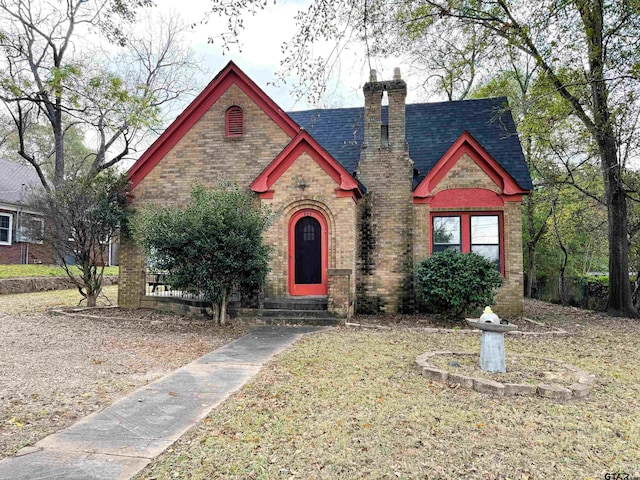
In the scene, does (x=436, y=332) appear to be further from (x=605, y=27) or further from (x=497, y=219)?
(x=605, y=27)

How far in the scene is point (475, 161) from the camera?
1277cm

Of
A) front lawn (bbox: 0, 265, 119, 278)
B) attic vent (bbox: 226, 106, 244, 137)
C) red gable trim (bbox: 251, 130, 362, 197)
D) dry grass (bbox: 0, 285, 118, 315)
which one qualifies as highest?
attic vent (bbox: 226, 106, 244, 137)

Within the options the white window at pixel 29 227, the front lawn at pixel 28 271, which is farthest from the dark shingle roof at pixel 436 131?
the front lawn at pixel 28 271

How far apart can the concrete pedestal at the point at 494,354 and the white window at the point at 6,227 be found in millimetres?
26664

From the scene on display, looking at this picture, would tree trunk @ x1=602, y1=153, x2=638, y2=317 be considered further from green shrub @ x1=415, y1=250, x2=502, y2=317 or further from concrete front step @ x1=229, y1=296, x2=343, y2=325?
concrete front step @ x1=229, y1=296, x2=343, y2=325

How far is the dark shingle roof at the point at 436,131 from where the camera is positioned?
1377 cm

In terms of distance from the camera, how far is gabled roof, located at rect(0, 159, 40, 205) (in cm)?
2400

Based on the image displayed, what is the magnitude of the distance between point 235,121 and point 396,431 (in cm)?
1114

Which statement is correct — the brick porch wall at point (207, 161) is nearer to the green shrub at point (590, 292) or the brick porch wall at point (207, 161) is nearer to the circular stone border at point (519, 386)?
the circular stone border at point (519, 386)

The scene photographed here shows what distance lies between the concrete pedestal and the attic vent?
9.72m

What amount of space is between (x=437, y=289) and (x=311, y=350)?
438 cm

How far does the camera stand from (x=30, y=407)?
479 centimetres

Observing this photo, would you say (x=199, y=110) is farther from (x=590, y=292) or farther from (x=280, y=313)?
(x=590, y=292)

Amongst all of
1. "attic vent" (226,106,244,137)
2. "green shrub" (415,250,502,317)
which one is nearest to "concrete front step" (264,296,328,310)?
"green shrub" (415,250,502,317)
